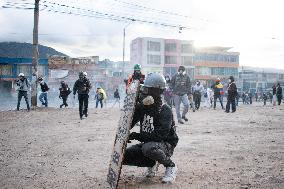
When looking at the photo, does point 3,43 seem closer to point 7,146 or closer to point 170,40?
point 170,40

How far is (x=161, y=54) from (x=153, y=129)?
54.6 meters

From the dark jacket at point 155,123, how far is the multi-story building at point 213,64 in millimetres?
57876

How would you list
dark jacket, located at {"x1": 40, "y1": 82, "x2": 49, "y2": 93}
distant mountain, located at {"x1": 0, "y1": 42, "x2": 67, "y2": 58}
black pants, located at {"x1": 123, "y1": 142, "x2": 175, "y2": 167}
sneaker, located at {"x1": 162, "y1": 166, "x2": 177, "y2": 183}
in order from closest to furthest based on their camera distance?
black pants, located at {"x1": 123, "y1": 142, "x2": 175, "y2": 167}, sneaker, located at {"x1": 162, "y1": 166, "x2": 177, "y2": 183}, dark jacket, located at {"x1": 40, "y1": 82, "x2": 49, "y2": 93}, distant mountain, located at {"x1": 0, "y1": 42, "x2": 67, "y2": 58}

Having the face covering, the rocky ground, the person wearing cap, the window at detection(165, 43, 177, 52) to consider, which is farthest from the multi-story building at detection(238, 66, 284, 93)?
the face covering

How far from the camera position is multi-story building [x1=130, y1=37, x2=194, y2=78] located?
56.1m

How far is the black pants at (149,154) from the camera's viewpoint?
150 inches

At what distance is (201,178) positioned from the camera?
4.39m

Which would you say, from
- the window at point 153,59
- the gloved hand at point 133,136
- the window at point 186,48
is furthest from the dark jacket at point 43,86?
the window at point 186,48

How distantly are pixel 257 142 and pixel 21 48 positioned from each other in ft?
286

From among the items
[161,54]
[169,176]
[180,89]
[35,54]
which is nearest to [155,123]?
[169,176]

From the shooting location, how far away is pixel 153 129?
3.97 metres

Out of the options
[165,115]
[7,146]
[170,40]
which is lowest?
[7,146]

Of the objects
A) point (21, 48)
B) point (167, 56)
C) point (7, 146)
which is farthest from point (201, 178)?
point (21, 48)

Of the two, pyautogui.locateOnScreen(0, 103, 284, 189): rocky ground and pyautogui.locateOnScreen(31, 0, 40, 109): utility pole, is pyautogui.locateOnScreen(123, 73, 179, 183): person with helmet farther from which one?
pyautogui.locateOnScreen(31, 0, 40, 109): utility pole
